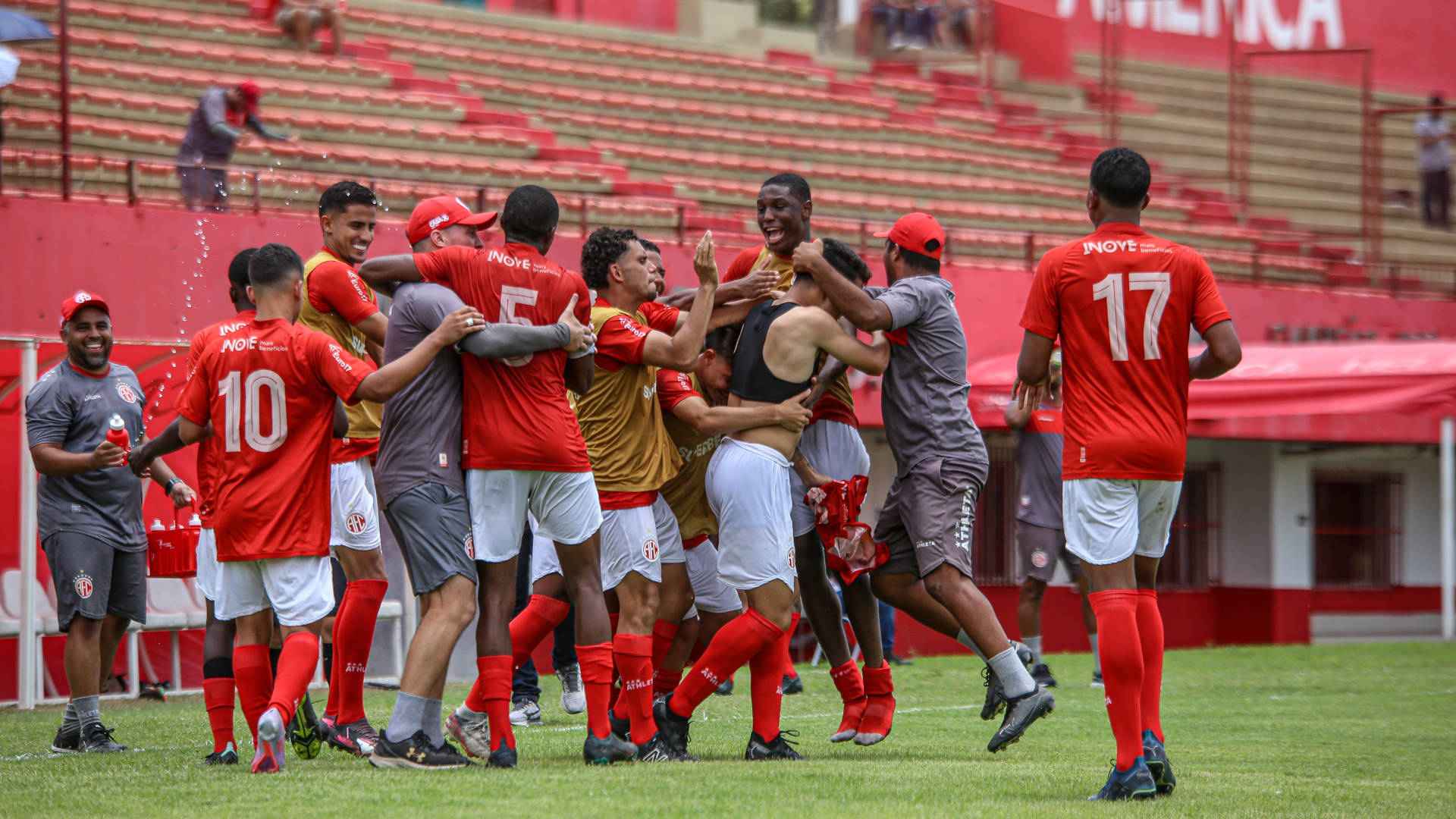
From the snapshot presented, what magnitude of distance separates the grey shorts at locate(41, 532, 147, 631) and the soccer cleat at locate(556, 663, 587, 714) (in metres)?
2.34

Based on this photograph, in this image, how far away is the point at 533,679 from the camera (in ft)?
32.6

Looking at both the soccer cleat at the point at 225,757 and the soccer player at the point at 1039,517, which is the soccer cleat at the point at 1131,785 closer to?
the soccer cleat at the point at 225,757

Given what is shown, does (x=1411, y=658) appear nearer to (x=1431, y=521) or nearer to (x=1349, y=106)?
(x=1431, y=521)

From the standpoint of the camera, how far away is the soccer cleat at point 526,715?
9.60 m

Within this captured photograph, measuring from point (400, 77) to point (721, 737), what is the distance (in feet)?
50.4

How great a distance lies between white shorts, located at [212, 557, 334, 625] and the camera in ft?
23.2

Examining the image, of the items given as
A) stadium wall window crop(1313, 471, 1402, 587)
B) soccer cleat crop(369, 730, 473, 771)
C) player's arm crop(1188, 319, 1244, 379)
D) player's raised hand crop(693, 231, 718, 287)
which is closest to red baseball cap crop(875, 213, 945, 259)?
player's raised hand crop(693, 231, 718, 287)

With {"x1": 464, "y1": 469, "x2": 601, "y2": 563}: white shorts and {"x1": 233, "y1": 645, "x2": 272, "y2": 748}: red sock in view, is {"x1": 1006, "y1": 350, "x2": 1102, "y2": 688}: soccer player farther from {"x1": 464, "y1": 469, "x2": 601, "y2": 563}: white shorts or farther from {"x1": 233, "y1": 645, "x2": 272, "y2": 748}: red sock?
{"x1": 233, "y1": 645, "x2": 272, "y2": 748}: red sock

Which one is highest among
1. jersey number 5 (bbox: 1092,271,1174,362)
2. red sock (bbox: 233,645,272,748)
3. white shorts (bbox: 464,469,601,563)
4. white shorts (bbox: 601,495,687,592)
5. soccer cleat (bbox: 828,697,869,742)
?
jersey number 5 (bbox: 1092,271,1174,362)

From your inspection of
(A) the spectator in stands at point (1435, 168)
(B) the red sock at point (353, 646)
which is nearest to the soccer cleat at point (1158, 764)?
(B) the red sock at point (353, 646)

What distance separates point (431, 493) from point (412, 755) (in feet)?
3.20

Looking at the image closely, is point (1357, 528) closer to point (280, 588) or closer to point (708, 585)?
point (708, 585)

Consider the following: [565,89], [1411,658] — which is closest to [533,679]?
[1411,658]

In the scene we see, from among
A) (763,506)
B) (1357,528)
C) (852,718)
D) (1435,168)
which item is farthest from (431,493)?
(1435,168)
